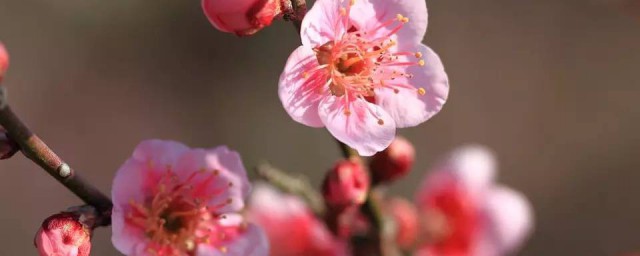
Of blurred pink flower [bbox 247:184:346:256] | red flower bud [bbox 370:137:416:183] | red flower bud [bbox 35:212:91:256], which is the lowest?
blurred pink flower [bbox 247:184:346:256]

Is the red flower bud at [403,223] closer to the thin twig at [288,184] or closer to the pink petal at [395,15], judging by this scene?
the thin twig at [288,184]

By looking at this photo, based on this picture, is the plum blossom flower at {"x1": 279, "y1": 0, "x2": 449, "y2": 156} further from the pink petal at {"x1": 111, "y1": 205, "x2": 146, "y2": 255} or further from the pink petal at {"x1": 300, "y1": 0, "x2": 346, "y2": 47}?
the pink petal at {"x1": 111, "y1": 205, "x2": 146, "y2": 255}

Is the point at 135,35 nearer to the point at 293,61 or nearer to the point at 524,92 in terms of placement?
the point at 524,92

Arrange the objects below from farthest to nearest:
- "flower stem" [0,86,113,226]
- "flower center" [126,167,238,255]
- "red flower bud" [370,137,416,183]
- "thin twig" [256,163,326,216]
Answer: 1. "red flower bud" [370,137,416,183]
2. "thin twig" [256,163,326,216]
3. "flower center" [126,167,238,255]
4. "flower stem" [0,86,113,226]

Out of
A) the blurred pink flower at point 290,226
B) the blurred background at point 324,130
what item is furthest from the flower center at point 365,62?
the blurred background at point 324,130

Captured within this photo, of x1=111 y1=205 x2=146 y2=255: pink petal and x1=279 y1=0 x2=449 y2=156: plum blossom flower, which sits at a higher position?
x1=279 y1=0 x2=449 y2=156: plum blossom flower

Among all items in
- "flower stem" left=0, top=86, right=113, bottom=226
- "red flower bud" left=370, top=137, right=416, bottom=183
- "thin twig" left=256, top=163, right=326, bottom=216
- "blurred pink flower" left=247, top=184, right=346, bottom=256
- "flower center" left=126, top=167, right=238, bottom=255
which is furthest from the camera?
"blurred pink flower" left=247, top=184, right=346, bottom=256

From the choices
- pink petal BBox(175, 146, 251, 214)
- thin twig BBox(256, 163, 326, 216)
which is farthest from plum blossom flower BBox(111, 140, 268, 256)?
thin twig BBox(256, 163, 326, 216)

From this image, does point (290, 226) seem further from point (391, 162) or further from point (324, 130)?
point (324, 130)
